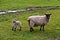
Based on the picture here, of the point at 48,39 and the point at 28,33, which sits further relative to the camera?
the point at 28,33

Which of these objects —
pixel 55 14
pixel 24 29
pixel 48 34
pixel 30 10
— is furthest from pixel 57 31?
pixel 30 10

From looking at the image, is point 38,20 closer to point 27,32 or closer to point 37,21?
point 37,21

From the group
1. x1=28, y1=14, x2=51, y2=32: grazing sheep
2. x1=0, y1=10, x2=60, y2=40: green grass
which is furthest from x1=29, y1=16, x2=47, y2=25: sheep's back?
x1=0, y1=10, x2=60, y2=40: green grass

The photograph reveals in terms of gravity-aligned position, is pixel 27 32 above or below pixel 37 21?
below

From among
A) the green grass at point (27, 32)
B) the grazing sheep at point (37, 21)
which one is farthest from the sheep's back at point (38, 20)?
the green grass at point (27, 32)

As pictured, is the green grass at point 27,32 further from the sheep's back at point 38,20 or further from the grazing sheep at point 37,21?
the sheep's back at point 38,20

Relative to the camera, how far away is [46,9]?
28594 mm

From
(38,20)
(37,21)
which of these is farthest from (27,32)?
(38,20)

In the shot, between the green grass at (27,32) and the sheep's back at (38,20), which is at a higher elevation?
the sheep's back at (38,20)

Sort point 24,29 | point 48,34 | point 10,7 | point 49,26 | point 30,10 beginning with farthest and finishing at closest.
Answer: point 10,7 < point 30,10 < point 49,26 < point 24,29 < point 48,34

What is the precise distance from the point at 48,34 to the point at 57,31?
46.8 inches

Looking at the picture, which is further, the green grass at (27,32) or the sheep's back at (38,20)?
the sheep's back at (38,20)

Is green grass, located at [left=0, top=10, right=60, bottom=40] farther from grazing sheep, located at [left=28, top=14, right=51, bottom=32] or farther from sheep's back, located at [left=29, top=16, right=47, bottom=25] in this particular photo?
sheep's back, located at [left=29, top=16, right=47, bottom=25]

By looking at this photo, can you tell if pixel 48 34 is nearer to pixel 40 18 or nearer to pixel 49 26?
pixel 40 18
